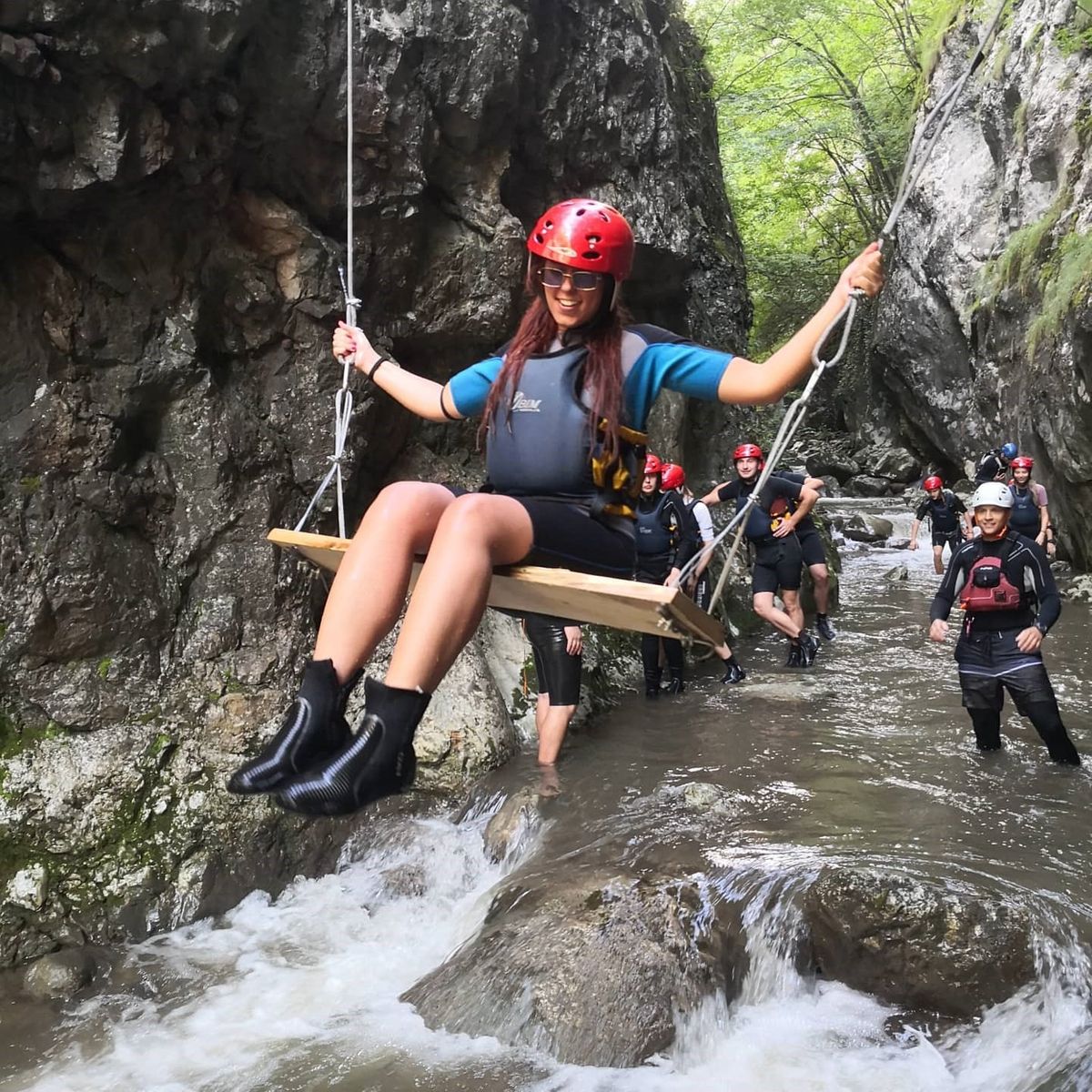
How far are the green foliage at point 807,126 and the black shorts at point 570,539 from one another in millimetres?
14759

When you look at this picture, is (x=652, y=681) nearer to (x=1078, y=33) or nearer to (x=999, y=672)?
(x=999, y=672)

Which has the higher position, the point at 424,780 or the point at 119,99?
the point at 119,99

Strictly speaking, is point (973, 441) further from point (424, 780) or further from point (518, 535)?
point (518, 535)

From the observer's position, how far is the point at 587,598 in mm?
2293

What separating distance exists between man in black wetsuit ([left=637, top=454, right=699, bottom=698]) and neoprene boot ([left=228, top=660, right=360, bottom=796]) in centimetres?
554

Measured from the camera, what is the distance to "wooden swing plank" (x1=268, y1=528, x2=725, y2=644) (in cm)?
218

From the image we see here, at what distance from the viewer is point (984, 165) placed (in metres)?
18.1

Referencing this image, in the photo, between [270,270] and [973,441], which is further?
[973,441]

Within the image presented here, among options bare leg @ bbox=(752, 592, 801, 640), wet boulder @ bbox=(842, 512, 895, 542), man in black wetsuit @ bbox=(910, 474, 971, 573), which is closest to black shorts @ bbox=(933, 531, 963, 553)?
man in black wetsuit @ bbox=(910, 474, 971, 573)

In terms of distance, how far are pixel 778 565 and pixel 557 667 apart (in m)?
3.39

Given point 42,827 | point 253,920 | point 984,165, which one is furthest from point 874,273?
point 984,165

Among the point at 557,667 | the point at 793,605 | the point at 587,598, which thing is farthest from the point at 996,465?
the point at 587,598

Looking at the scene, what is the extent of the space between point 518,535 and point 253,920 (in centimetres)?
409

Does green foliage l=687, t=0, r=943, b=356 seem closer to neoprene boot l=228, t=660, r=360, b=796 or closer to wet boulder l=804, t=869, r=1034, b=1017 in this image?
wet boulder l=804, t=869, r=1034, b=1017
